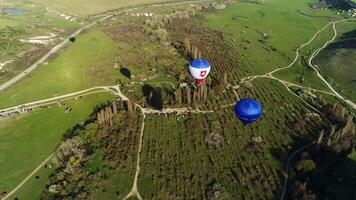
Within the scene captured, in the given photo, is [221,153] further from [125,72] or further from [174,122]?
[125,72]

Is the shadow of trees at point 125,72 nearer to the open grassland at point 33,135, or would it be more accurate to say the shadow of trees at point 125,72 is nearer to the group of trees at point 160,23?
the open grassland at point 33,135

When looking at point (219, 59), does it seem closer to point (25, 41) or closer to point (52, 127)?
point (52, 127)

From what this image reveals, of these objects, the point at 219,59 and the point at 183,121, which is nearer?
the point at 183,121

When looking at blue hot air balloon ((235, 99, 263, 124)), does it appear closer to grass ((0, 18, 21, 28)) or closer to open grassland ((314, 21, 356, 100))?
open grassland ((314, 21, 356, 100))

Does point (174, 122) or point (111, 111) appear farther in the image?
point (174, 122)

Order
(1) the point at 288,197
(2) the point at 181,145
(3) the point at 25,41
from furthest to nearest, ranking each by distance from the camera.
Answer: (3) the point at 25,41 < (2) the point at 181,145 < (1) the point at 288,197

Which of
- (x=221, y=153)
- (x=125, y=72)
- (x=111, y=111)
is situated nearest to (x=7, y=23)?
(x=125, y=72)

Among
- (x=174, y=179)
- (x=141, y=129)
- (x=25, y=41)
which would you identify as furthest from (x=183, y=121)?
(x=25, y=41)
